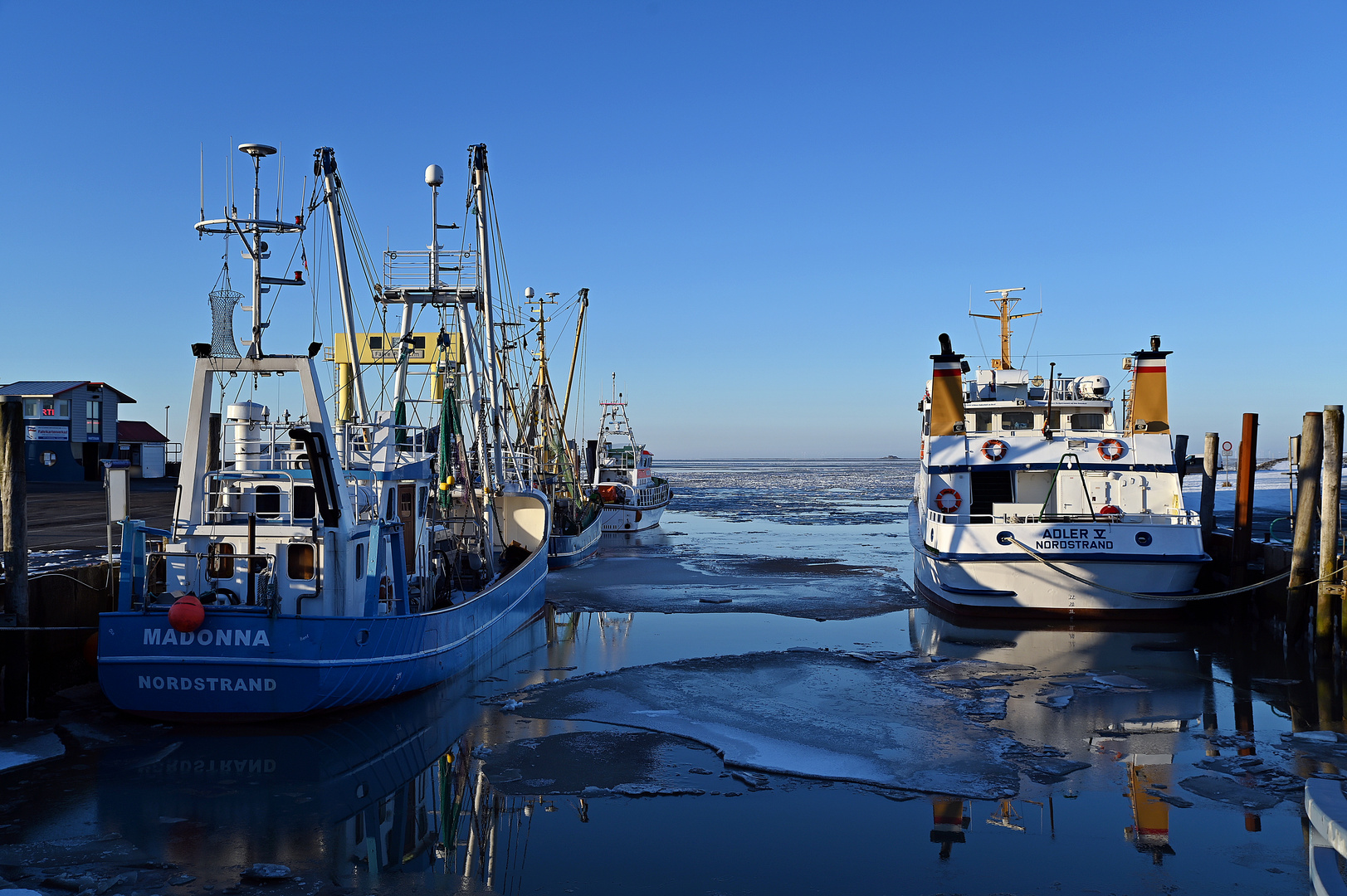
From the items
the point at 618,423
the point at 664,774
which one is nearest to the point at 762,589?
the point at 664,774

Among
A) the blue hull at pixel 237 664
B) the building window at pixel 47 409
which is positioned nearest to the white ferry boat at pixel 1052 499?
the blue hull at pixel 237 664

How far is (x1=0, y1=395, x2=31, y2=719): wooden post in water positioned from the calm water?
873mm

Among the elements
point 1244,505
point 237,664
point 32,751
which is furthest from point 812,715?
point 1244,505

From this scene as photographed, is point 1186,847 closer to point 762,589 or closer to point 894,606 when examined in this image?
point 894,606

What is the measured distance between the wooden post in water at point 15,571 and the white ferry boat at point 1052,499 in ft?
51.3

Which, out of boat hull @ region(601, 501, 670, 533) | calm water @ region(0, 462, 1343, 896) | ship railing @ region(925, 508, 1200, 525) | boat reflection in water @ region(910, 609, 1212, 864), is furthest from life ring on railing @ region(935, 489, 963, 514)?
boat hull @ region(601, 501, 670, 533)

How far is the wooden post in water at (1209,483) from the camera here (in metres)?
22.9

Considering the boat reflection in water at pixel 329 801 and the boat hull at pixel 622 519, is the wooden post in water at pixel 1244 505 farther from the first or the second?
the boat hull at pixel 622 519

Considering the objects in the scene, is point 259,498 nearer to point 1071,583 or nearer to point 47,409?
point 1071,583

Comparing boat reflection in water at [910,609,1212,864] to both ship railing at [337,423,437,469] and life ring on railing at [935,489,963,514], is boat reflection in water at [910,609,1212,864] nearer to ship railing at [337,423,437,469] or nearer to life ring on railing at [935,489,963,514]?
life ring on railing at [935,489,963,514]

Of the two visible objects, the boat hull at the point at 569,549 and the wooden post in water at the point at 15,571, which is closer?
the wooden post in water at the point at 15,571

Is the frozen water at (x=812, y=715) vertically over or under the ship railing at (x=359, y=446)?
under

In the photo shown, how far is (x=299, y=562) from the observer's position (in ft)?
41.2

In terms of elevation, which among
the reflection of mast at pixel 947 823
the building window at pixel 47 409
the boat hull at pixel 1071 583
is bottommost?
the reflection of mast at pixel 947 823
